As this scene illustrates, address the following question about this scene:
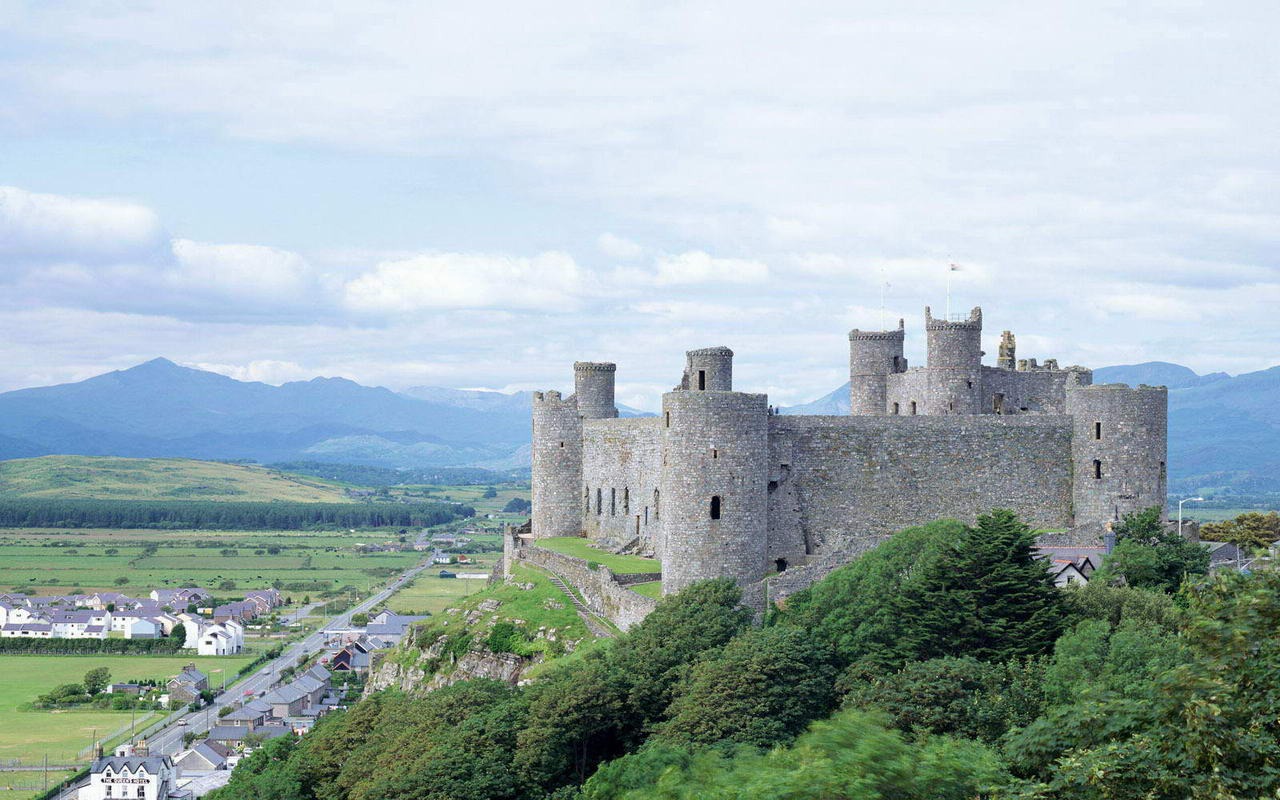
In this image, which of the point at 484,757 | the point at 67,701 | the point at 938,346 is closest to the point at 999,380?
the point at 938,346

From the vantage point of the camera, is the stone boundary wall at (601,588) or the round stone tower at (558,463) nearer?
the stone boundary wall at (601,588)

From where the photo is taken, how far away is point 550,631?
48250mm

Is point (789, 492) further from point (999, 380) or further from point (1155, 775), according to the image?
point (1155, 775)

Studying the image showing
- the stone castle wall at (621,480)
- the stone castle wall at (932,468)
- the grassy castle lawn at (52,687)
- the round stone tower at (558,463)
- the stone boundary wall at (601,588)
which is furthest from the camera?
the grassy castle lawn at (52,687)

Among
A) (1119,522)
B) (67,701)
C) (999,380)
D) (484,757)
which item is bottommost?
(67,701)

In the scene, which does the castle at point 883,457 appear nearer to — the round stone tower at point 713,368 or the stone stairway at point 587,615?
the round stone tower at point 713,368

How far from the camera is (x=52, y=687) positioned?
110 metres

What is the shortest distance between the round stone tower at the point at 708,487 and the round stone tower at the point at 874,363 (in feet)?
34.2

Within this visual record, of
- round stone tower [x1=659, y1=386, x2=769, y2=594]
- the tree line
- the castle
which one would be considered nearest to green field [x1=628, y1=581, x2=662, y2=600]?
the castle

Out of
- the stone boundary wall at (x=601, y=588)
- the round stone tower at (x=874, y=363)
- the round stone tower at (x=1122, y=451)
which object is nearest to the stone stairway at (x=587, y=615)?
the stone boundary wall at (x=601, y=588)

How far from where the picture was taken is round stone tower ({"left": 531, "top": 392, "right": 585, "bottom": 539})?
57.5m

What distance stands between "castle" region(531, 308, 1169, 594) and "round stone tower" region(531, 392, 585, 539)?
5553 mm

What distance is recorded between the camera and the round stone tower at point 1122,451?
44906 mm

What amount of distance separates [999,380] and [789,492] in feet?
32.6
